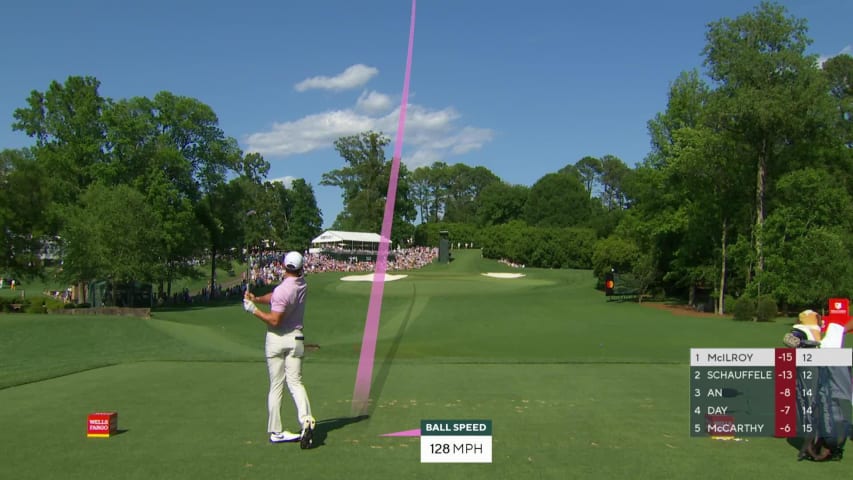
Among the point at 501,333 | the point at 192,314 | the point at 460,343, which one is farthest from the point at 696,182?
the point at 192,314

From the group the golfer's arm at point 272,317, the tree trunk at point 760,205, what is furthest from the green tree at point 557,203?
the golfer's arm at point 272,317

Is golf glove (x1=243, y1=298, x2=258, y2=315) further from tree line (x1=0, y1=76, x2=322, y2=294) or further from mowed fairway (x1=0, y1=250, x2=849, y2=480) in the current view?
tree line (x1=0, y1=76, x2=322, y2=294)

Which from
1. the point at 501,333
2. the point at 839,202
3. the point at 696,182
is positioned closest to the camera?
the point at 501,333

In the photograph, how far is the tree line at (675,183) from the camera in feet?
134

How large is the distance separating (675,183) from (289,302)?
160 feet

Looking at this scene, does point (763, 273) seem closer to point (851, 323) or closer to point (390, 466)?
point (851, 323)

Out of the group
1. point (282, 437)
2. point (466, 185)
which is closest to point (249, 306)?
point (282, 437)

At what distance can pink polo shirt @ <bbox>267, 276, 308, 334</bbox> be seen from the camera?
826 cm

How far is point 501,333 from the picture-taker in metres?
36.3

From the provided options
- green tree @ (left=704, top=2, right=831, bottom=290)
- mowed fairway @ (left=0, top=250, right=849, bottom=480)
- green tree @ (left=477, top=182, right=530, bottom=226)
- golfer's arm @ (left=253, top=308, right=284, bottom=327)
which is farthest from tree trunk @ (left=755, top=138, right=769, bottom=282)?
green tree @ (left=477, top=182, right=530, bottom=226)

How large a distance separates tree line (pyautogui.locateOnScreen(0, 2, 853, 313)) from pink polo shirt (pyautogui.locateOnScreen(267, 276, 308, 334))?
114 ft

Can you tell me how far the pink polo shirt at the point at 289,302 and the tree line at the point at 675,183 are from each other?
114 feet

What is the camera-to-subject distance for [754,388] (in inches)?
328

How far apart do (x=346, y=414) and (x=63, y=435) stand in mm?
3692
